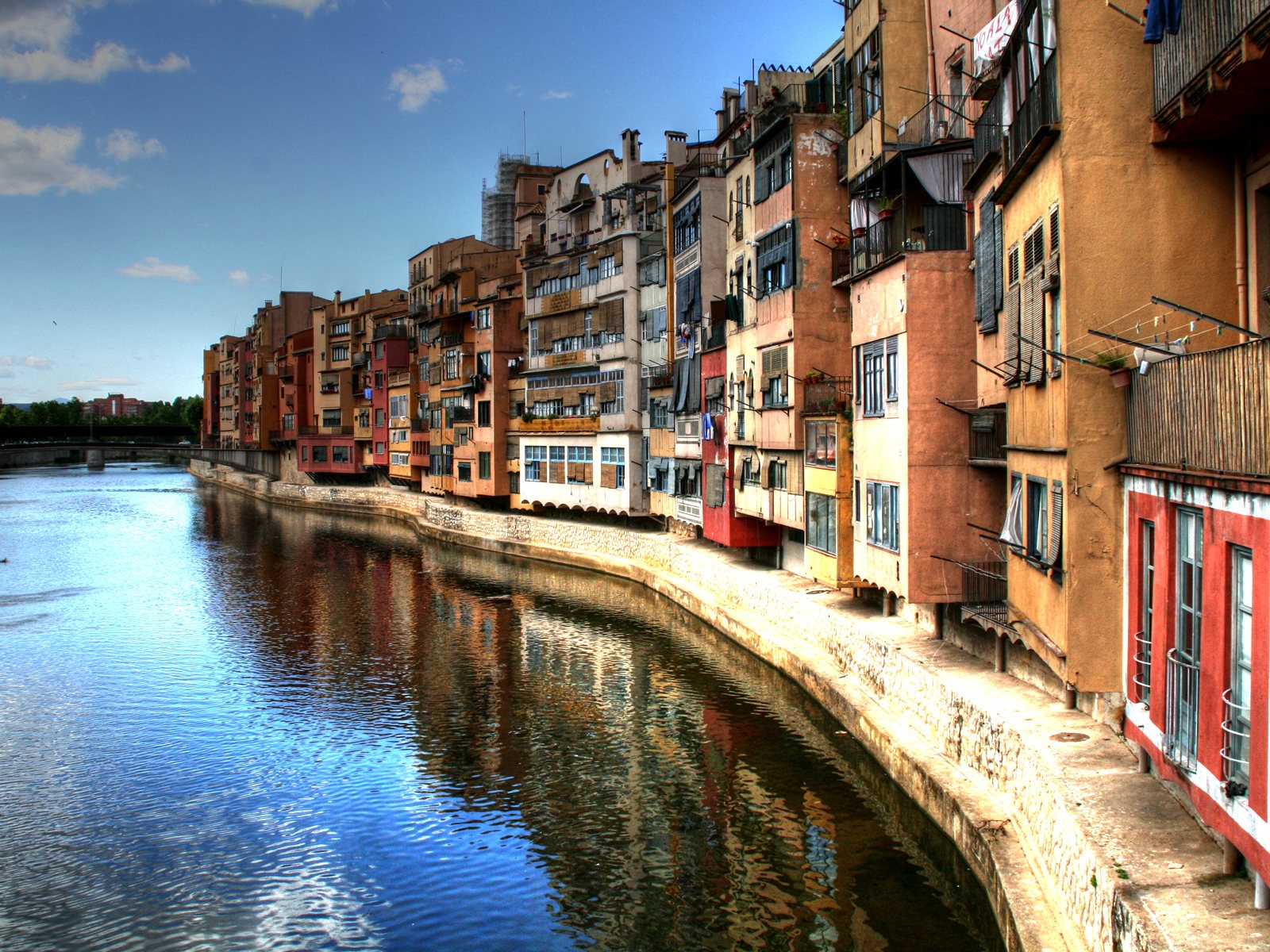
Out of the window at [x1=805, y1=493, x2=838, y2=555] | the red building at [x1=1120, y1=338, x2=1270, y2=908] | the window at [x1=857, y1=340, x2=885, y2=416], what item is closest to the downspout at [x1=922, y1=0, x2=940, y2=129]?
the window at [x1=857, y1=340, x2=885, y2=416]

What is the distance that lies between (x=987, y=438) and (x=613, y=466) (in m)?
27.3

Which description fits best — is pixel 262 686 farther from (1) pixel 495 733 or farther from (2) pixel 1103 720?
(2) pixel 1103 720

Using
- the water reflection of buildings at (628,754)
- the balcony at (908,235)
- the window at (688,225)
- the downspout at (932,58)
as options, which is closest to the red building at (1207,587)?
the water reflection of buildings at (628,754)

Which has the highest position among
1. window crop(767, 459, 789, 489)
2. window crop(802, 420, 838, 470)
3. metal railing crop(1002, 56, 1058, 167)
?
metal railing crop(1002, 56, 1058, 167)

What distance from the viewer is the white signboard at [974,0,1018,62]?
1728 centimetres

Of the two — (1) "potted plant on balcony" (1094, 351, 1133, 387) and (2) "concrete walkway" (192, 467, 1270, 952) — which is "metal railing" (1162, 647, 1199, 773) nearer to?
(2) "concrete walkway" (192, 467, 1270, 952)

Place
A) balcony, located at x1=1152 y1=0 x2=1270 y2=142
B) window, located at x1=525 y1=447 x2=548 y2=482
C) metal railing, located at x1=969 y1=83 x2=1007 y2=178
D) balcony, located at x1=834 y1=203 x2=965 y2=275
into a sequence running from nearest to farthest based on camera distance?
balcony, located at x1=1152 y1=0 x2=1270 y2=142, metal railing, located at x1=969 y1=83 x2=1007 y2=178, balcony, located at x1=834 y1=203 x2=965 y2=275, window, located at x1=525 y1=447 x2=548 y2=482

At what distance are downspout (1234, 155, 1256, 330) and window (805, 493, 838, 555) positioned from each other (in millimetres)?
12613

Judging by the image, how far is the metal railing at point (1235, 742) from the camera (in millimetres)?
8328

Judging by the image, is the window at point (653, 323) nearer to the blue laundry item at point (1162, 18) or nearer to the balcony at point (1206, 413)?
the balcony at point (1206, 413)

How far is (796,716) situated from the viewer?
2208 centimetres

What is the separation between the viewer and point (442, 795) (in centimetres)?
1888

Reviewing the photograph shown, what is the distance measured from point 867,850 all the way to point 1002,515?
22.4 feet

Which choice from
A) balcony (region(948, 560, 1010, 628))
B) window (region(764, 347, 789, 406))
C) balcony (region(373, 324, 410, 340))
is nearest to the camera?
balcony (region(948, 560, 1010, 628))
